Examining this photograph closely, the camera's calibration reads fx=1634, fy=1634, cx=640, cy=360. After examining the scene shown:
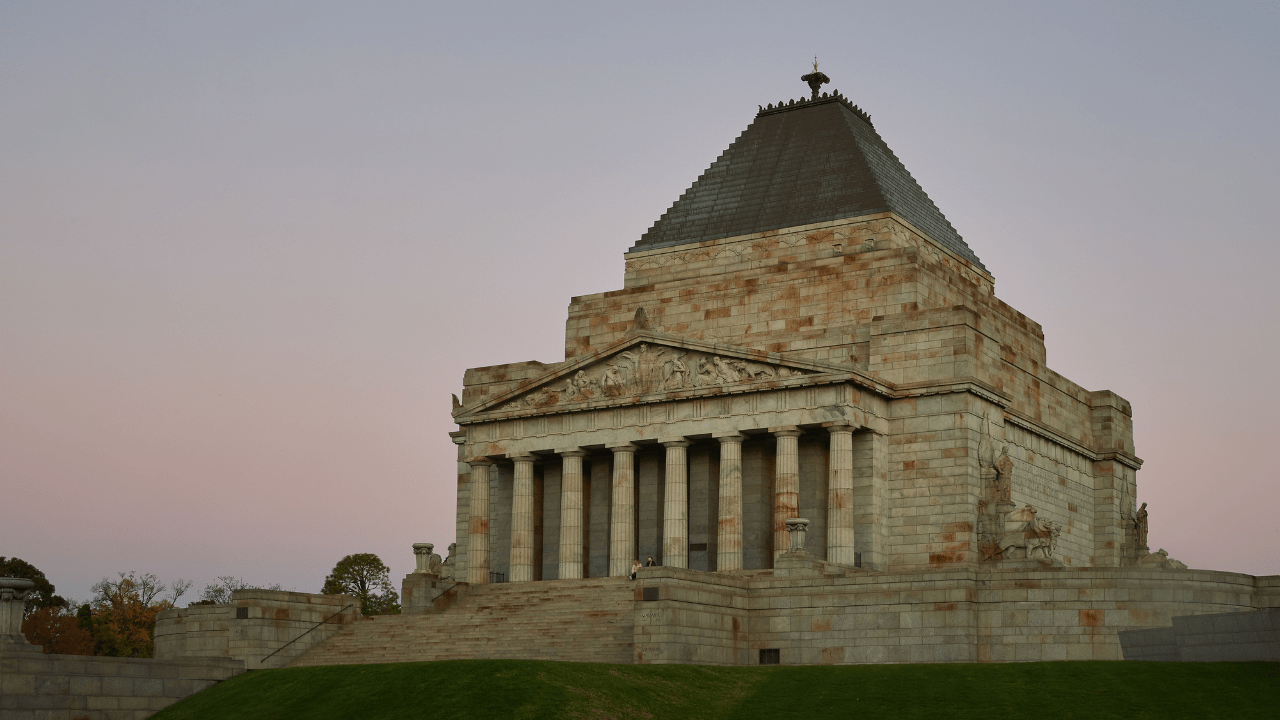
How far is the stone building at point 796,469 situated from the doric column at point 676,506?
8 cm

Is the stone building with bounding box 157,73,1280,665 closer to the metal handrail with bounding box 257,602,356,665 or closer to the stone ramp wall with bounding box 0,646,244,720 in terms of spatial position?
the metal handrail with bounding box 257,602,356,665

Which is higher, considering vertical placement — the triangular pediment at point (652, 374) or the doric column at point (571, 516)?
the triangular pediment at point (652, 374)

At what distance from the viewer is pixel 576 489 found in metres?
63.7

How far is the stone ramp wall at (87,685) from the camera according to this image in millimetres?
41469

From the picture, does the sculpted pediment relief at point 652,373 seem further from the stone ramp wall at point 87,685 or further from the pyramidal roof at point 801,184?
the stone ramp wall at point 87,685

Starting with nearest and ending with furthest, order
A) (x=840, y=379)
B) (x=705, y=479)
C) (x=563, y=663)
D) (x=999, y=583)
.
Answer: (x=563, y=663) < (x=999, y=583) < (x=840, y=379) < (x=705, y=479)

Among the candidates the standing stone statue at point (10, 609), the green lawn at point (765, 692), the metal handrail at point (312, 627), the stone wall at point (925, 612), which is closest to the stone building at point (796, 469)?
the stone wall at point (925, 612)

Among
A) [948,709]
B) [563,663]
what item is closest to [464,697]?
[563,663]

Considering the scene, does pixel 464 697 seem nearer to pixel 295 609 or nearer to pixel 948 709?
pixel 948 709

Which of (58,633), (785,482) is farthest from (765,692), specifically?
(58,633)

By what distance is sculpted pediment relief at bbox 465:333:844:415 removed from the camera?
60.0 meters

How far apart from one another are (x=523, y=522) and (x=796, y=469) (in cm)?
1176

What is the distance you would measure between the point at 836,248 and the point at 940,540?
14.6m

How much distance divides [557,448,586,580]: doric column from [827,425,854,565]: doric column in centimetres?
1025
